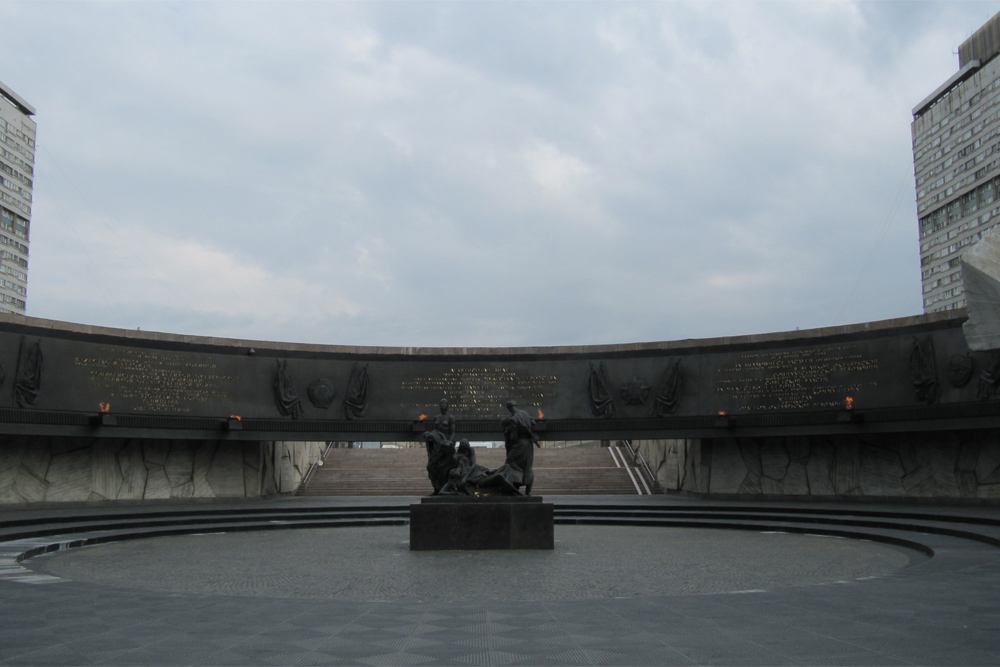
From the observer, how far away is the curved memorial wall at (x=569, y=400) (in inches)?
816

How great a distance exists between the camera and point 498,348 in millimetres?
25906

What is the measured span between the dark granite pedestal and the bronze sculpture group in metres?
0.61

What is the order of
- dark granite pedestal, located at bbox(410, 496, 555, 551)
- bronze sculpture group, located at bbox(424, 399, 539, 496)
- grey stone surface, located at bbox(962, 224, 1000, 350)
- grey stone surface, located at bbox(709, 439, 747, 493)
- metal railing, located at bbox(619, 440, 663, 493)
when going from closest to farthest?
1. grey stone surface, located at bbox(962, 224, 1000, 350)
2. dark granite pedestal, located at bbox(410, 496, 555, 551)
3. bronze sculpture group, located at bbox(424, 399, 539, 496)
4. grey stone surface, located at bbox(709, 439, 747, 493)
5. metal railing, located at bbox(619, 440, 663, 493)

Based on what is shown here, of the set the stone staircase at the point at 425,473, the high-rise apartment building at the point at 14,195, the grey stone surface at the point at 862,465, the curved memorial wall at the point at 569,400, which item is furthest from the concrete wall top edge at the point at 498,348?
the high-rise apartment building at the point at 14,195

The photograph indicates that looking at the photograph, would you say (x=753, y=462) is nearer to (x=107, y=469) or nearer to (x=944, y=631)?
(x=944, y=631)

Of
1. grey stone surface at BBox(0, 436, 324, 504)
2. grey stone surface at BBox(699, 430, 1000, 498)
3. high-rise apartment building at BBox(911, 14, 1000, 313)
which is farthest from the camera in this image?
high-rise apartment building at BBox(911, 14, 1000, 313)

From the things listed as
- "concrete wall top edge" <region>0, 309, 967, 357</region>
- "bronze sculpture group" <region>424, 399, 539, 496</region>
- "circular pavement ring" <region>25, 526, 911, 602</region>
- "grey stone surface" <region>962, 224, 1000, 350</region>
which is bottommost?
"circular pavement ring" <region>25, 526, 911, 602</region>

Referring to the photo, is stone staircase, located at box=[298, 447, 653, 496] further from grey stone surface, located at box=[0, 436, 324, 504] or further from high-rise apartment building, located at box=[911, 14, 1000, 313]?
high-rise apartment building, located at box=[911, 14, 1000, 313]

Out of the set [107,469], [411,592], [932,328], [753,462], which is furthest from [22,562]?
[932,328]

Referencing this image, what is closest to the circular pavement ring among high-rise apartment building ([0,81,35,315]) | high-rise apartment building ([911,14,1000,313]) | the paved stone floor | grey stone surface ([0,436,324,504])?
the paved stone floor

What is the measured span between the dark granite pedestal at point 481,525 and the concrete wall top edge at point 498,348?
38.5 feet

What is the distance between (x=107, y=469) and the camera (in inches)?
886

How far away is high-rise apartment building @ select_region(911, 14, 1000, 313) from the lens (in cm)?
4638

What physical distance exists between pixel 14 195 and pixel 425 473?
41.4 m
